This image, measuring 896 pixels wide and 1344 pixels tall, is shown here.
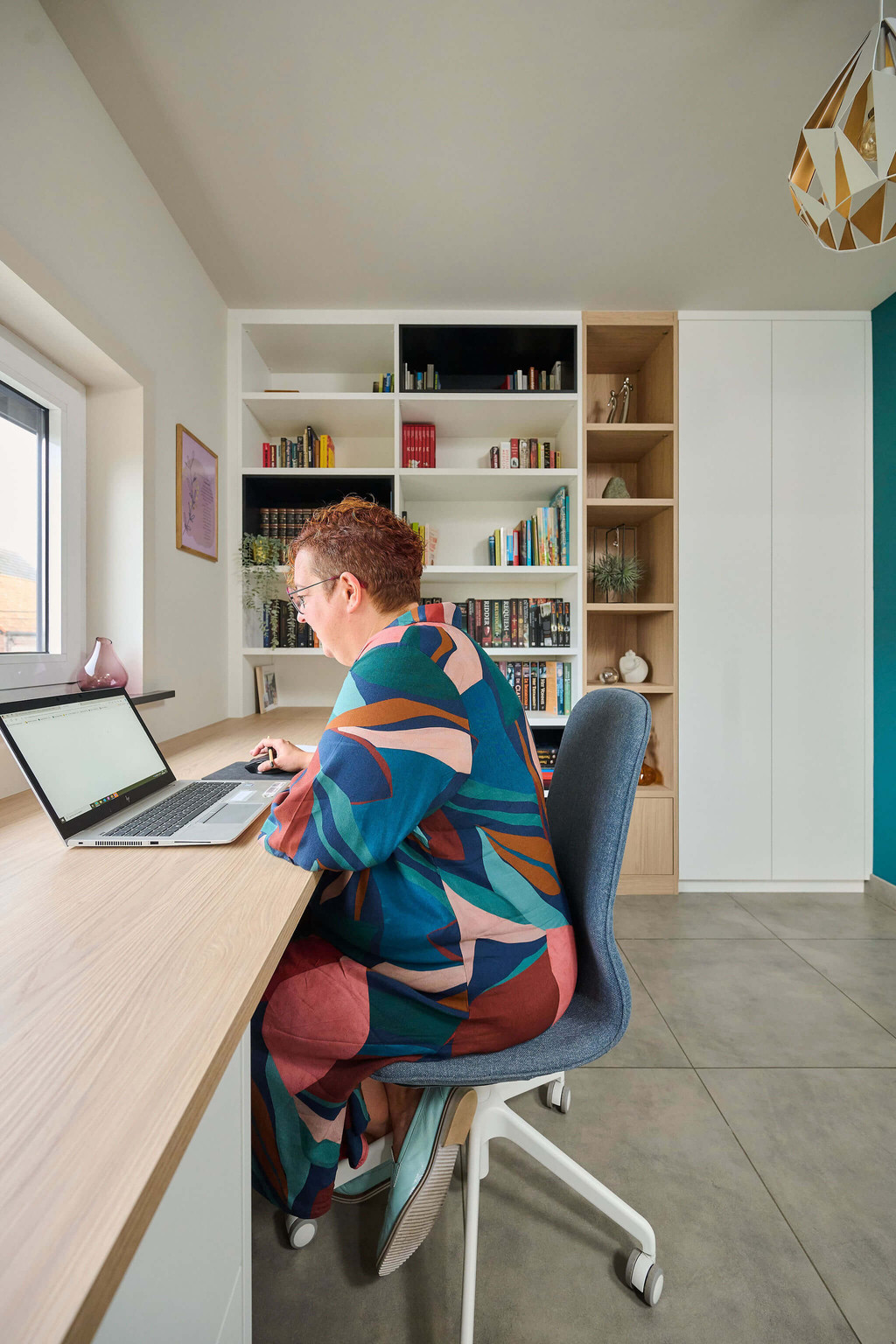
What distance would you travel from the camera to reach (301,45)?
1.45 m

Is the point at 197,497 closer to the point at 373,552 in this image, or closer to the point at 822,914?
the point at 373,552

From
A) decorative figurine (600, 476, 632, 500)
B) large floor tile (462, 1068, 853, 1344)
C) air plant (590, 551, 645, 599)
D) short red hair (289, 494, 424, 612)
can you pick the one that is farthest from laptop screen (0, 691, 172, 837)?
decorative figurine (600, 476, 632, 500)

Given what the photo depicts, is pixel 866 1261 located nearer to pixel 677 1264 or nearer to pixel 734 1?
pixel 677 1264

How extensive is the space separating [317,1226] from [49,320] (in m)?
2.00

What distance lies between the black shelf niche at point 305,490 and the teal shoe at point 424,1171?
85.9 inches

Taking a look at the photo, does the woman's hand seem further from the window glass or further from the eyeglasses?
the window glass

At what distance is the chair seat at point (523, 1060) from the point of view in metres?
0.87

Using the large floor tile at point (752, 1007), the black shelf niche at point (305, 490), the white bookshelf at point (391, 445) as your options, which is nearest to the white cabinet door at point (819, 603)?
the large floor tile at point (752, 1007)

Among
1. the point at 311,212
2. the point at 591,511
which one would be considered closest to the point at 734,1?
the point at 311,212

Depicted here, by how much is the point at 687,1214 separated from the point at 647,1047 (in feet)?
1.68

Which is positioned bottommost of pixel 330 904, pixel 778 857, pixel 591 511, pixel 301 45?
pixel 778 857

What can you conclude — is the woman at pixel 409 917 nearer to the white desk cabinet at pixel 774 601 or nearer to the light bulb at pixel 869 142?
the light bulb at pixel 869 142

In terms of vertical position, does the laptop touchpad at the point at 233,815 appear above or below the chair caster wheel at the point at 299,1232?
above

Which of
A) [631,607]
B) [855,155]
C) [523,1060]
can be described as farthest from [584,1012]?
[631,607]
